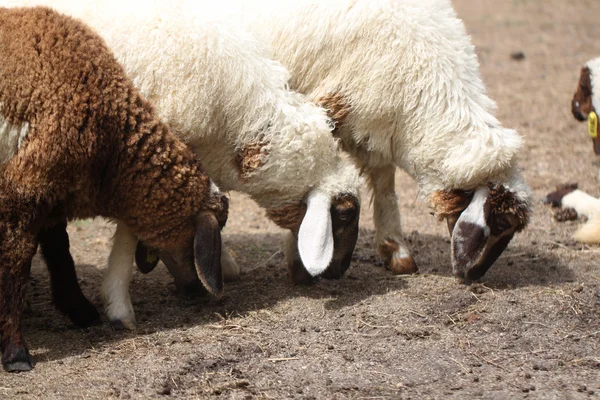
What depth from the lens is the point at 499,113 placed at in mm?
11031

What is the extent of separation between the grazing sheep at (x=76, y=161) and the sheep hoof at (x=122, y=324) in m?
0.51

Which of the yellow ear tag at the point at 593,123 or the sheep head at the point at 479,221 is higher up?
the yellow ear tag at the point at 593,123

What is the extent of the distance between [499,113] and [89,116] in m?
7.26

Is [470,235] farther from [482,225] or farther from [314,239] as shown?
[314,239]

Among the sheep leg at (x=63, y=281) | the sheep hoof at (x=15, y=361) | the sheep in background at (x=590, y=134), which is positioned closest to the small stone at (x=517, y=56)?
the sheep in background at (x=590, y=134)

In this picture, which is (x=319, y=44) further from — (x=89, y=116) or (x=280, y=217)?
(x=89, y=116)

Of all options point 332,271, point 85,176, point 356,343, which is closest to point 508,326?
point 356,343

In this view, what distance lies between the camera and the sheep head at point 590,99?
8148mm

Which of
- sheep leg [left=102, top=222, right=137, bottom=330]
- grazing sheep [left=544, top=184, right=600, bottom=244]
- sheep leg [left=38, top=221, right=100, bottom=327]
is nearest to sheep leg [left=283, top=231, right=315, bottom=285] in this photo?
sheep leg [left=102, top=222, right=137, bottom=330]

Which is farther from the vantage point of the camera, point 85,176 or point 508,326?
point 508,326

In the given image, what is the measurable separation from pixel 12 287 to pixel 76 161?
0.77m

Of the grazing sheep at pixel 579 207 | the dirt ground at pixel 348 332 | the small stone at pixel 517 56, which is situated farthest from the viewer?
the small stone at pixel 517 56

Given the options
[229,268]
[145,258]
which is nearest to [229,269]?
[229,268]

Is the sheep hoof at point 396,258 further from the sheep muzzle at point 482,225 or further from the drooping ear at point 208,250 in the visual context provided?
the drooping ear at point 208,250
